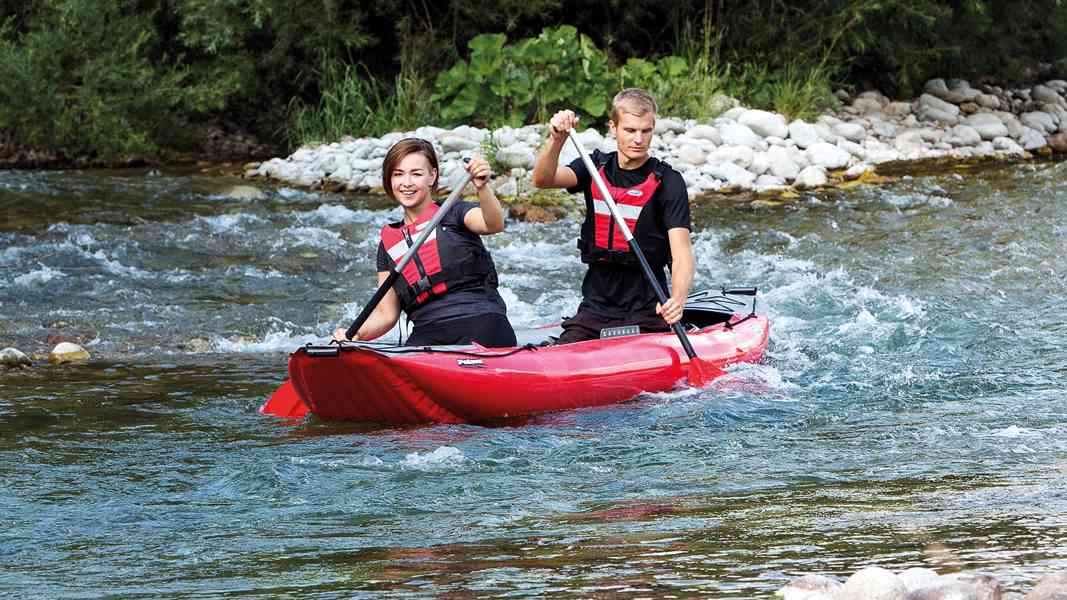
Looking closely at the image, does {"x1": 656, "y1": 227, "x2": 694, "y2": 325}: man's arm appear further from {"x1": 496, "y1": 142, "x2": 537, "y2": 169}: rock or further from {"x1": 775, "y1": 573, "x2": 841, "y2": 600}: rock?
{"x1": 496, "y1": 142, "x2": 537, "y2": 169}: rock

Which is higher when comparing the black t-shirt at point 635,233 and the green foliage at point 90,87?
the green foliage at point 90,87

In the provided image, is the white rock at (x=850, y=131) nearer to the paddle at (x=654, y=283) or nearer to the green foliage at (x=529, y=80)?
the green foliage at (x=529, y=80)

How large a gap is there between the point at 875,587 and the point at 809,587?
190mm

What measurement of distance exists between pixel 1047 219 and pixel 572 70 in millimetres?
4776

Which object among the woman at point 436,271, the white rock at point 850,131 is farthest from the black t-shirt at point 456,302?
the white rock at point 850,131

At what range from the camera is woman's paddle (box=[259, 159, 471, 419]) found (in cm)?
478

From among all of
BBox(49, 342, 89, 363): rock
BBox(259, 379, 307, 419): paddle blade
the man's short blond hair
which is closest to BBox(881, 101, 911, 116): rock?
the man's short blond hair

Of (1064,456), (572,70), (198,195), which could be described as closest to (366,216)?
(198,195)

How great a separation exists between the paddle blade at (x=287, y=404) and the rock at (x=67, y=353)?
159 cm

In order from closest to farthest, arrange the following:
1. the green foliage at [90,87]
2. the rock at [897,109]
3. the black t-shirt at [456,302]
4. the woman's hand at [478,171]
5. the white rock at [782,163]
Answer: the woman's hand at [478,171]
the black t-shirt at [456,302]
the white rock at [782,163]
the green foliage at [90,87]
the rock at [897,109]

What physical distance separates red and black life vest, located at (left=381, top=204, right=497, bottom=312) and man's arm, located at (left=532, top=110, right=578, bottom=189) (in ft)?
1.19

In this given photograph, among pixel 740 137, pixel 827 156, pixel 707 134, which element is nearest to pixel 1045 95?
pixel 827 156

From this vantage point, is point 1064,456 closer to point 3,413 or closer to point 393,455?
point 393,455

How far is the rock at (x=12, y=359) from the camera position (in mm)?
5953
